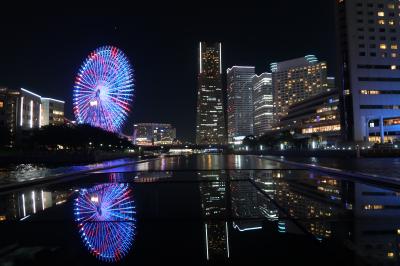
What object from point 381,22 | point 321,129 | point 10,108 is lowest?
point 321,129

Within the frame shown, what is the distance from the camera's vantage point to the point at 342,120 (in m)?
116

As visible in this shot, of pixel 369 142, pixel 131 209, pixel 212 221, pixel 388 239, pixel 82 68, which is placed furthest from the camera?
pixel 369 142

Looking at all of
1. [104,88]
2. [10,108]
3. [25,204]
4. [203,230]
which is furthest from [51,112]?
[203,230]

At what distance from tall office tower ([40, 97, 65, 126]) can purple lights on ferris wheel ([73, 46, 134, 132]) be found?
103363mm

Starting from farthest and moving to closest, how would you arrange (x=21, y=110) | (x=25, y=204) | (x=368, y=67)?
(x=21, y=110) < (x=368, y=67) < (x=25, y=204)

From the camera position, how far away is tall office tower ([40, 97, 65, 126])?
163 metres

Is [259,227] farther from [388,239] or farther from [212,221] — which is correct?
[388,239]

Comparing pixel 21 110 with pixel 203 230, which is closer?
pixel 203 230

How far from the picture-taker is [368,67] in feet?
373

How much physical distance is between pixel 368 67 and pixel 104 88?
87.0m

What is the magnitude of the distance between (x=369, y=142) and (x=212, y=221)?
109823 millimetres

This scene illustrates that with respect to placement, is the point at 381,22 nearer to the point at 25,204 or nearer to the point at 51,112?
the point at 25,204

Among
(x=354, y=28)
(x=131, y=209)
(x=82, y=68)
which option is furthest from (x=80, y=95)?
(x=354, y=28)

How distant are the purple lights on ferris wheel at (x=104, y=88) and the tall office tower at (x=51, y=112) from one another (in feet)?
339
